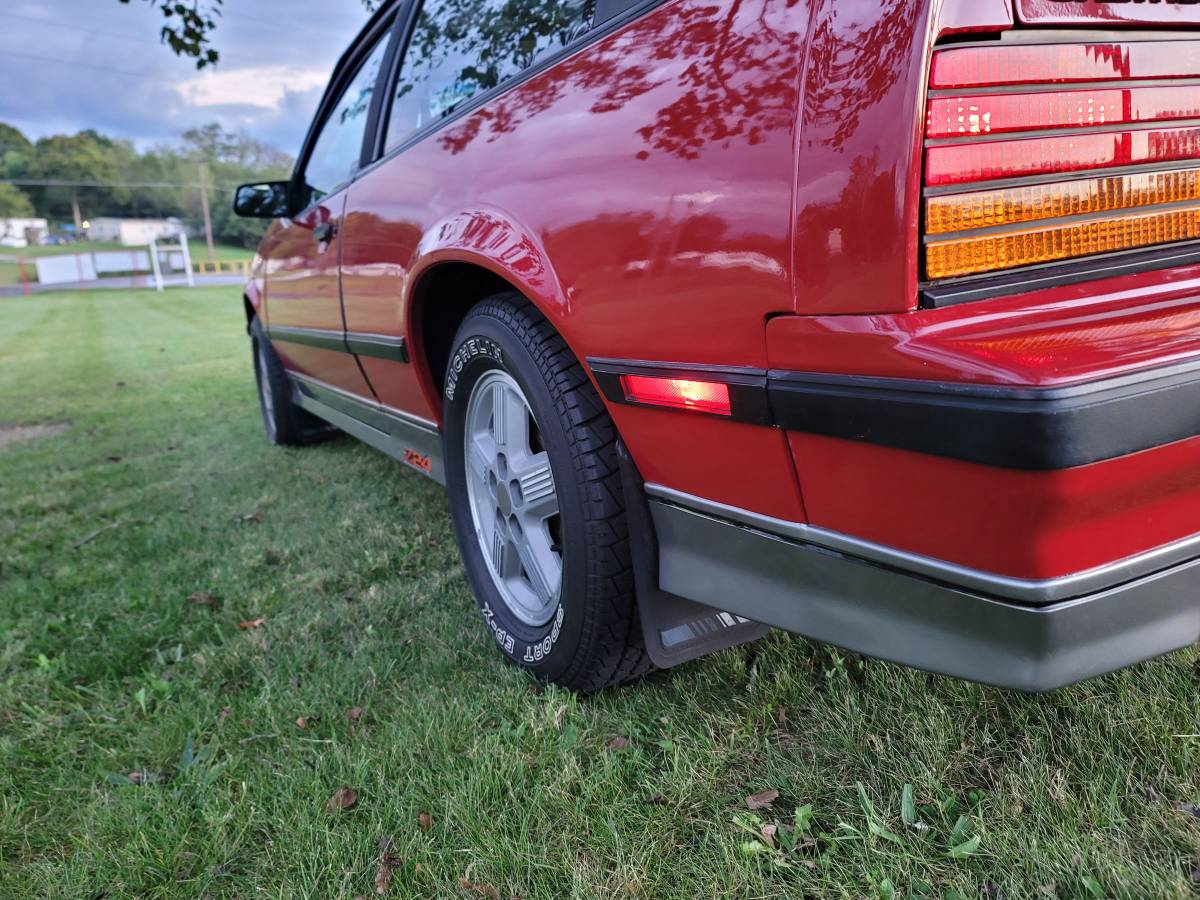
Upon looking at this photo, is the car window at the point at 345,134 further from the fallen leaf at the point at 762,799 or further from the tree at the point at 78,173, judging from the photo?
the tree at the point at 78,173

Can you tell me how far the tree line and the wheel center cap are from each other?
71.9 metres

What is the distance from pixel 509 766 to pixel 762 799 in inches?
19.5

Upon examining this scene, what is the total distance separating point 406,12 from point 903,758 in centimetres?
262

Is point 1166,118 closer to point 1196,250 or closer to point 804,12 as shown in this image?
point 1196,250

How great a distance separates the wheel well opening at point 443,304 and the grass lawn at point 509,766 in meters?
0.74

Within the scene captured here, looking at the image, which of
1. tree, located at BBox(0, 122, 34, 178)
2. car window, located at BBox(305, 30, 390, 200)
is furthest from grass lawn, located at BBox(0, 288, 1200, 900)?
tree, located at BBox(0, 122, 34, 178)

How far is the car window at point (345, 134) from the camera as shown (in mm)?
2953

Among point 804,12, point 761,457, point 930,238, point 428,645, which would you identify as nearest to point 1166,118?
point 930,238

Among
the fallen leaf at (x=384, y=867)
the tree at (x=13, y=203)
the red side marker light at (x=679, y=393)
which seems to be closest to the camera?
the red side marker light at (x=679, y=393)

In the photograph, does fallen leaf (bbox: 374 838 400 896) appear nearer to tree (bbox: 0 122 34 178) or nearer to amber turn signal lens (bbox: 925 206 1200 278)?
amber turn signal lens (bbox: 925 206 1200 278)

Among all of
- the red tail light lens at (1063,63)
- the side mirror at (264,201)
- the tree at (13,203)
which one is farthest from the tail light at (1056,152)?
the tree at (13,203)

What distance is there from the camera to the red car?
955 mm

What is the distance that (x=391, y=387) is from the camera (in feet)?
8.78

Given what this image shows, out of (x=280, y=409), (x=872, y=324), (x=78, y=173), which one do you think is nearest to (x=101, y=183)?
(x=78, y=173)
